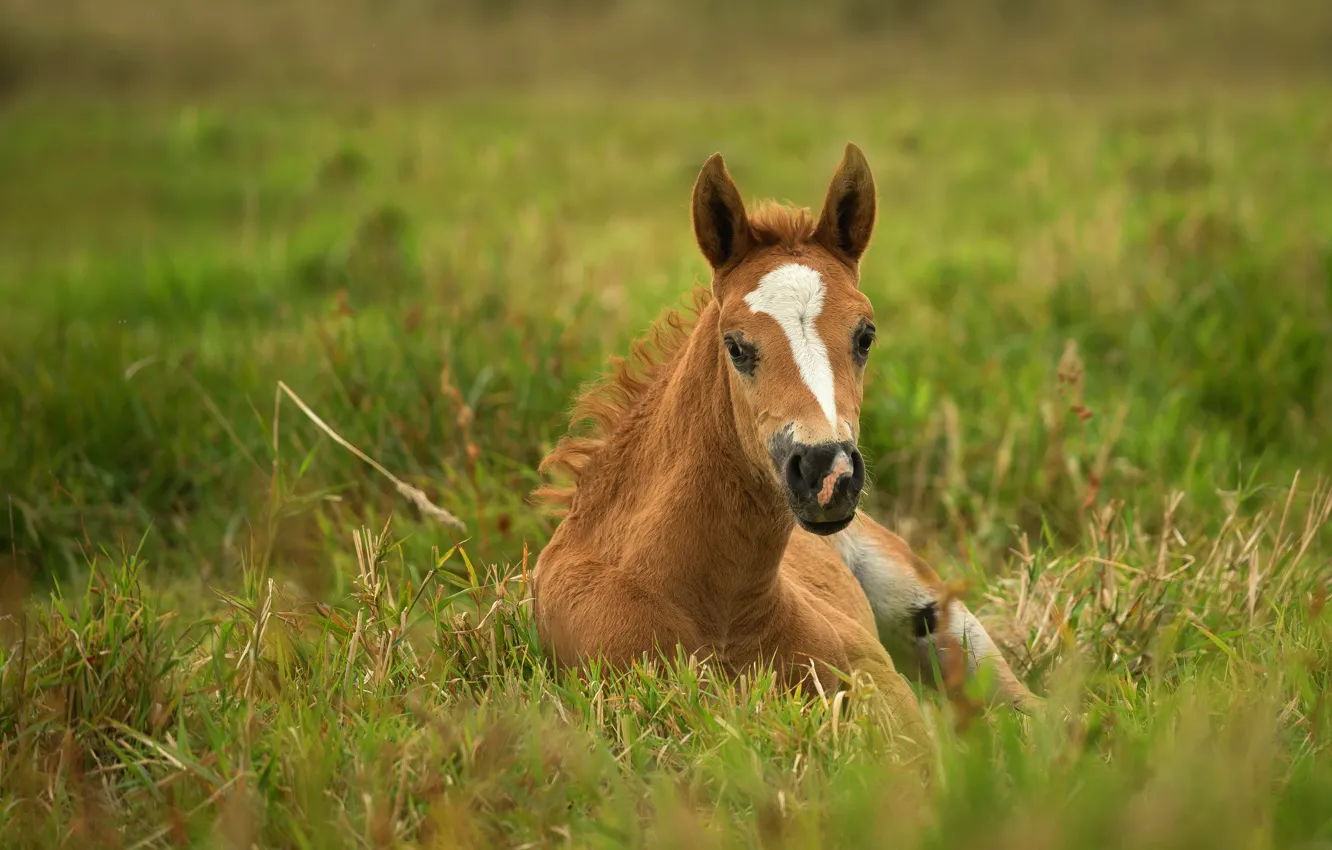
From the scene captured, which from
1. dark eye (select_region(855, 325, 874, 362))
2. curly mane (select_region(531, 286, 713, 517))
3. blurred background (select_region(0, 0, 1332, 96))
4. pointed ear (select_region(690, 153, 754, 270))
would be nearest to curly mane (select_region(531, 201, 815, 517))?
curly mane (select_region(531, 286, 713, 517))

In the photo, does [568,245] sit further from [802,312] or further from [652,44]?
[652,44]

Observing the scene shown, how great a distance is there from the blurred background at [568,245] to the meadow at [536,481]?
0.15 feet

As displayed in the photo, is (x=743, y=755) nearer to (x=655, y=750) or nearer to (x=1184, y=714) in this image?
(x=655, y=750)

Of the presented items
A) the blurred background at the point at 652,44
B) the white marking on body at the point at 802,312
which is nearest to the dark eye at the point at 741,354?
the white marking on body at the point at 802,312

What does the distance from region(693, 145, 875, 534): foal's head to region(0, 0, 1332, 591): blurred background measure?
170cm

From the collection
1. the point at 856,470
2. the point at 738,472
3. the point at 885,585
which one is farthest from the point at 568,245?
the point at 856,470

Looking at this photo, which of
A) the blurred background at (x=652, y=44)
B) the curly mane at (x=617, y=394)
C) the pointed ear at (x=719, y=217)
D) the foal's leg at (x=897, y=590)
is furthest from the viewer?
the blurred background at (x=652, y=44)

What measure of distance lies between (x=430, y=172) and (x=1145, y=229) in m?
7.04

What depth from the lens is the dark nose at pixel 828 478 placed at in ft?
11.0

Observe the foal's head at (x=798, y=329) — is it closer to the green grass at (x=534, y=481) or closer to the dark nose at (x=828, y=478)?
the dark nose at (x=828, y=478)

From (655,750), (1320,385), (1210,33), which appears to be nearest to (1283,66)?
(1210,33)

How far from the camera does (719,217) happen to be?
4.02 meters

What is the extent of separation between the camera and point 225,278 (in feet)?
31.7

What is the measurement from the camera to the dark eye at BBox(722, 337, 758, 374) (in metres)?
3.73
